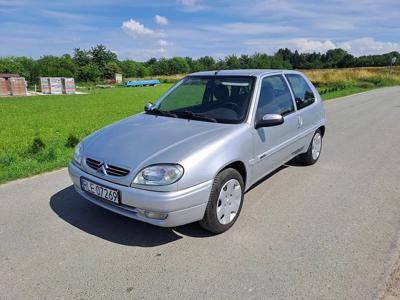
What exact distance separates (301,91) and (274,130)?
1430mm

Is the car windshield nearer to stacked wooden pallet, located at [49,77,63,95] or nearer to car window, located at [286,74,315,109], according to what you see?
car window, located at [286,74,315,109]

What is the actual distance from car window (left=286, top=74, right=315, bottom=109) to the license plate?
3133 mm

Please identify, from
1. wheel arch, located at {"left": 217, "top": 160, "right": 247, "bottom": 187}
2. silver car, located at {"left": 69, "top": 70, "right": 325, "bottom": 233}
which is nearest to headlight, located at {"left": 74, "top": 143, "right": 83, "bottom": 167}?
silver car, located at {"left": 69, "top": 70, "right": 325, "bottom": 233}

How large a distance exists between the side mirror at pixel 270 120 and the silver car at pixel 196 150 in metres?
0.01

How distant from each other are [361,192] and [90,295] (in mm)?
3753

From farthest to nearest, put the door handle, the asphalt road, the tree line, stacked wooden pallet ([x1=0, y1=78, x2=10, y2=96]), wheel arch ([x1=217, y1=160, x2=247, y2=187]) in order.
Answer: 1. the tree line
2. stacked wooden pallet ([x1=0, y1=78, x2=10, y2=96])
3. the door handle
4. wheel arch ([x1=217, y1=160, x2=247, y2=187])
5. the asphalt road

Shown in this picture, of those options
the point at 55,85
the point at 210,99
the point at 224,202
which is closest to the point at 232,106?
the point at 210,99

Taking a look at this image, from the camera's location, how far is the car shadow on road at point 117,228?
3367 millimetres

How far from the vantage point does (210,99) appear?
4.39 metres

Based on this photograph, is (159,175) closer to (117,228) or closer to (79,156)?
(117,228)

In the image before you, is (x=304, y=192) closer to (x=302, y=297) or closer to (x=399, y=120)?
(x=302, y=297)

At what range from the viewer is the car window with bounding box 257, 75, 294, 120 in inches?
161

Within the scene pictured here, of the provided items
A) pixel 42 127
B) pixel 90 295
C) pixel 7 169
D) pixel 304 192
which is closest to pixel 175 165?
pixel 90 295

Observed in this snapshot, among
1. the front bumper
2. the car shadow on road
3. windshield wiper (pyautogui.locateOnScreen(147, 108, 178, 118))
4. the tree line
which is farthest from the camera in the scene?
the tree line
